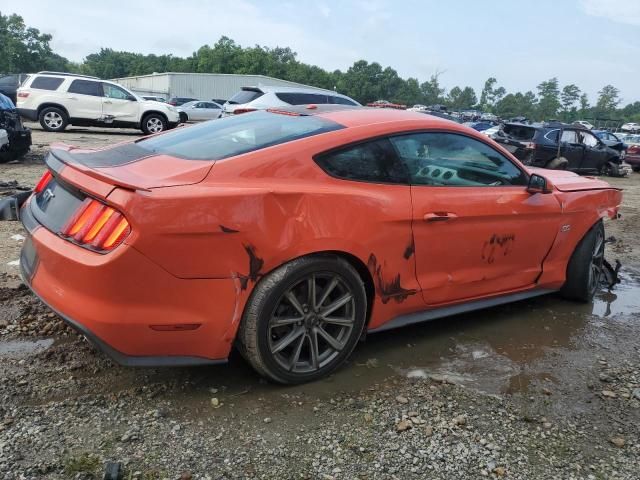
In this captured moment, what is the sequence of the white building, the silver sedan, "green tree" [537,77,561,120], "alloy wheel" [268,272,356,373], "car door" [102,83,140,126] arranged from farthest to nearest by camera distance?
"green tree" [537,77,561,120]
the white building
the silver sedan
"car door" [102,83,140,126]
"alloy wheel" [268,272,356,373]

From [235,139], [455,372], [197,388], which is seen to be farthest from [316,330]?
[235,139]

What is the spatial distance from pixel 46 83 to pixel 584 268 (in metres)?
16.0

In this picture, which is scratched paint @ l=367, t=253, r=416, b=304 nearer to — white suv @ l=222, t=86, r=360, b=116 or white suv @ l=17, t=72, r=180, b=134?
white suv @ l=222, t=86, r=360, b=116

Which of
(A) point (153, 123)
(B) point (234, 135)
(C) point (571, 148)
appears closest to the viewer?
(B) point (234, 135)

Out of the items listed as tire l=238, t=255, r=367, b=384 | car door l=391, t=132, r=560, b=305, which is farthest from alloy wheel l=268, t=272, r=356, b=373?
car door l=391, t=132, r=560, b=305

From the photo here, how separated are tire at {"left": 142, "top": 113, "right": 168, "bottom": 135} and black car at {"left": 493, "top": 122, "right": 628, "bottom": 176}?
1044 centimetres

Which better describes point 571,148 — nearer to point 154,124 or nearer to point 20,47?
point 154,124

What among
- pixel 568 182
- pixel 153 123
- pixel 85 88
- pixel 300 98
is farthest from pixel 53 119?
pixel 568 182

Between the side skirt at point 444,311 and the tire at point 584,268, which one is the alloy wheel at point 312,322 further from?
the tire at point 584,268

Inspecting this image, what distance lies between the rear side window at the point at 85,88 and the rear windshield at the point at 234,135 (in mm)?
14423

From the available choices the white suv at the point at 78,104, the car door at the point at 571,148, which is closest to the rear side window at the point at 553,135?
the car door at the point at 571,148

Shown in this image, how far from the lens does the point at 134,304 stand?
248 centimetres

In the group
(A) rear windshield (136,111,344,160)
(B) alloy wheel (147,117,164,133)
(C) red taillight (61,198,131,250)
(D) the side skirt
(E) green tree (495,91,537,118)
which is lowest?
(D) the side skirt

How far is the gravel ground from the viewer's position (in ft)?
7.82
